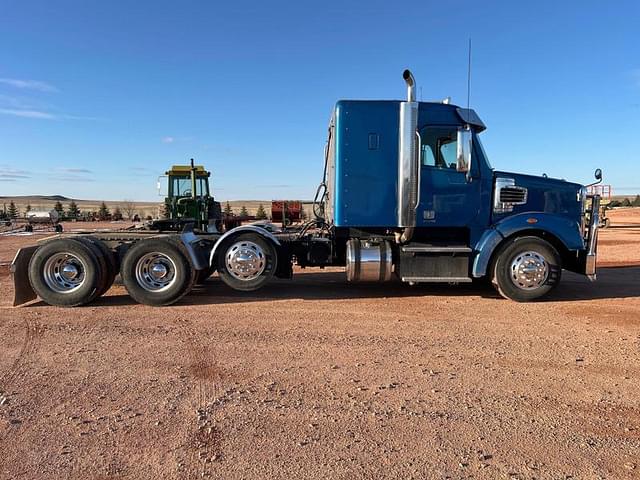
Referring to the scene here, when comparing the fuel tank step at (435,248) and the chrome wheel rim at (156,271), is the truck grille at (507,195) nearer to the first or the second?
the fuel tank step at (435,248)

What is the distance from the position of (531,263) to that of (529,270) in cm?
11

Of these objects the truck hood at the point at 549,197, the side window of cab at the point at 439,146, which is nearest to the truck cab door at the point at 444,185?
the side window of cab at the point at 439,146

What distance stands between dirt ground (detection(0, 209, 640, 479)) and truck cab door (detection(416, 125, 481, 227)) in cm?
145

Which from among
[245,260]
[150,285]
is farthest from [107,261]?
[245,260]

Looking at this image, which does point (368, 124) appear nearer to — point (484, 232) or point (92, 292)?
point (484, 232)

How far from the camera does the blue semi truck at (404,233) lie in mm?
6672

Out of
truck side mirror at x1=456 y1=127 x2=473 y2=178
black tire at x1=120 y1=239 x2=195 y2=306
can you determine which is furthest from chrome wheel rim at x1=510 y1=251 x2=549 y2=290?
black tire at x1=120 y1=239 x2=195 y2=306

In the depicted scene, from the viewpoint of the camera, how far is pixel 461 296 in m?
7.37

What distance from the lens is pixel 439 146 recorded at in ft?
22.3

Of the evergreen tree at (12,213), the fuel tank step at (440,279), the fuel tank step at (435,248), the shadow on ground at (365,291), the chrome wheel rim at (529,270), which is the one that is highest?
the evergreen tree at (12,213)

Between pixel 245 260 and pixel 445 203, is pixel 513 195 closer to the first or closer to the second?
pixel 445 203

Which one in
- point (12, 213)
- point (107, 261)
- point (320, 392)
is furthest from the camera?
point (12, 213)

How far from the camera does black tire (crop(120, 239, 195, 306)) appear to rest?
21.8ft

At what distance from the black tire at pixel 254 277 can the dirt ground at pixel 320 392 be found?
26.9 inches
